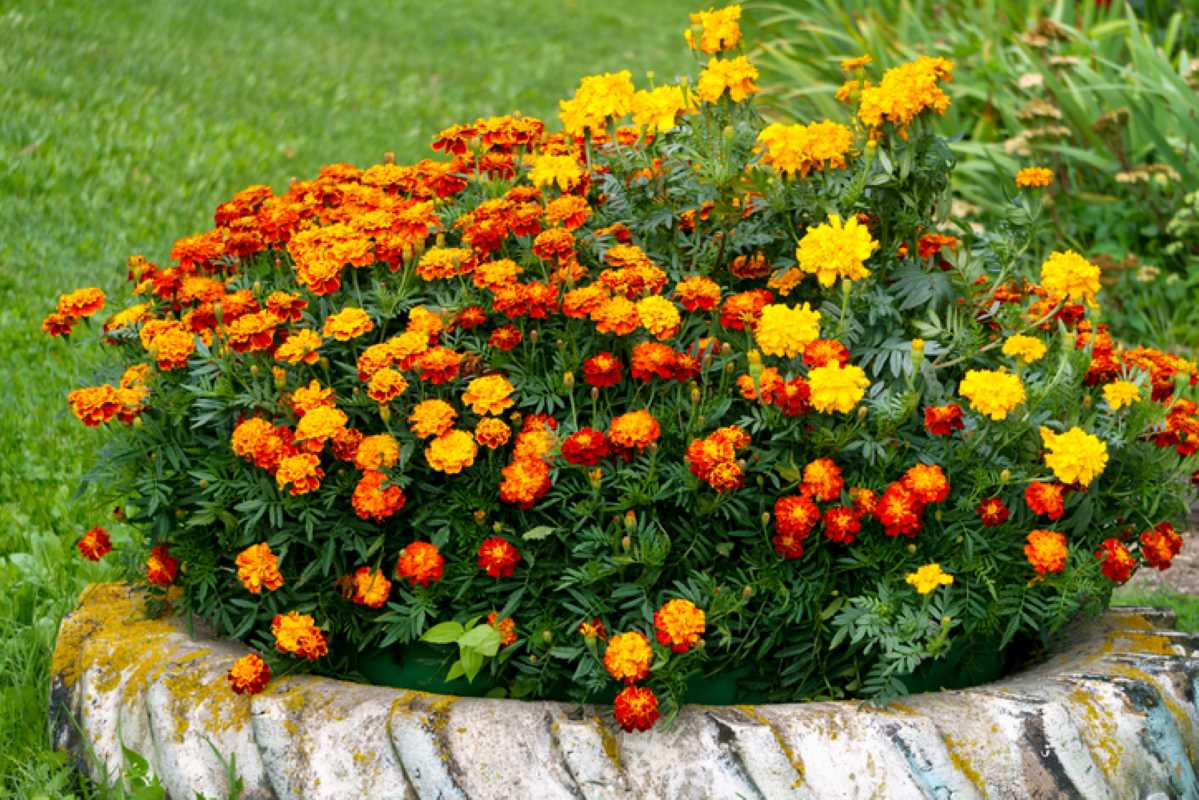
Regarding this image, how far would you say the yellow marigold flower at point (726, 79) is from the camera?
8.95 feet

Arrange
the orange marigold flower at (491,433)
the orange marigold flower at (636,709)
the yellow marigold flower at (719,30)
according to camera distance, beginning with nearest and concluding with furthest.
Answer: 1. the orange marigold flower at (636,709)
2. the orange marigold flower at (491,433)
3. the yellow marigold flower at (719,30)

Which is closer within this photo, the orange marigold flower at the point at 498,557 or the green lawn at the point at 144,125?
the orange marigold flower at the point at 498,557

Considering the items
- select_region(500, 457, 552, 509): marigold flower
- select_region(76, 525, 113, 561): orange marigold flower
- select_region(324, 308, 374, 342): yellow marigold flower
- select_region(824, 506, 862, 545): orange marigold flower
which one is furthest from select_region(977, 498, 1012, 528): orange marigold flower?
select_region(76, 525, 113, 561): orange marigold flower

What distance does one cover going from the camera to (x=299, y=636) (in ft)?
8.13

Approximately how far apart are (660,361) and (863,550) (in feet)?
1.62

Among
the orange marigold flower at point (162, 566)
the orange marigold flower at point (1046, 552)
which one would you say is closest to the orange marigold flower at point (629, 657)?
the orange marigold flower at point (1046, 552)

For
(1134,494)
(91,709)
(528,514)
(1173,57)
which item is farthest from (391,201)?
(1173,57)

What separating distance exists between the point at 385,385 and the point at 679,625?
0.67 meters

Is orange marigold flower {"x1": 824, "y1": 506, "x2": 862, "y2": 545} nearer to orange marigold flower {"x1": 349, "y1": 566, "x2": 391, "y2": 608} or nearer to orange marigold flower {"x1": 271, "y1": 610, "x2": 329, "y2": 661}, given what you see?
orange marigold flower {"x1": 349, "y1": 566, "x2": 391, "y2": 608}

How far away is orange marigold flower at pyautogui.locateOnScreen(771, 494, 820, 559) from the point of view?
2.39 metres

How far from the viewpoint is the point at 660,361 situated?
2477mm

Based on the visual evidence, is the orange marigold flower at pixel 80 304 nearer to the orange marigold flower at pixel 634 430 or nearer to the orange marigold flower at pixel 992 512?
the orange marigold flower at pixel 634 430

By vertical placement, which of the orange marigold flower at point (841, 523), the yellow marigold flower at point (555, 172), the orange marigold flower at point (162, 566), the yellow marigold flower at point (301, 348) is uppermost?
the yellow marigold flower at point (555, 172)

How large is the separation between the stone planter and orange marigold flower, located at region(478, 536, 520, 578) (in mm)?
220
